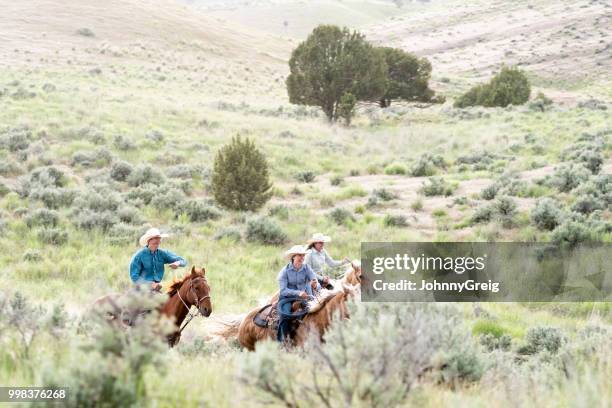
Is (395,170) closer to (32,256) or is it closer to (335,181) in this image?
(335,181)

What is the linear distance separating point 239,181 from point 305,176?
5690mm

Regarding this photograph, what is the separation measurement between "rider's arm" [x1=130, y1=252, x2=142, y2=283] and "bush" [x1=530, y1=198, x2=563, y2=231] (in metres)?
10.8

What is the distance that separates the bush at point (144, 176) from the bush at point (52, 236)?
5387 mm

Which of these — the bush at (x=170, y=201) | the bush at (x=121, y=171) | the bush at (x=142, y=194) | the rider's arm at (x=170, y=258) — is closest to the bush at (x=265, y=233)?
the bush at (x=170, y=201)

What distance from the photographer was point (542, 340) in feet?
30.4

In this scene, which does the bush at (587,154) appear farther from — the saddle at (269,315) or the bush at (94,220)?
the bush at (94,220)

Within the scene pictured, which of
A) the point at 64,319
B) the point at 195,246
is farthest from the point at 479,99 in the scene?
the point at 64,319

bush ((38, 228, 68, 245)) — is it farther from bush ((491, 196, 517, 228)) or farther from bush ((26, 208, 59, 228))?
bush ((491, 196, 517, 228))

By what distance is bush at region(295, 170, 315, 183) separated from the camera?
23180mm

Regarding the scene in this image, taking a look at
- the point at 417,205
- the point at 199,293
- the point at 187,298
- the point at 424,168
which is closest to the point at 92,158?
the point at 417,205

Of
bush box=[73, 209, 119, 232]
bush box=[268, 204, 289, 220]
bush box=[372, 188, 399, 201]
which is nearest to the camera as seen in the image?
bush box=[73, 209, 119, 232]

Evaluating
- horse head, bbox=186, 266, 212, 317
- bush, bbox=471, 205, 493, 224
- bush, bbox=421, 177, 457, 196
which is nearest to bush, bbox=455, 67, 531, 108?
bush, bbox=421, 177, 457, 196

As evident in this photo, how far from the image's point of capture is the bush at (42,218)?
603 inches

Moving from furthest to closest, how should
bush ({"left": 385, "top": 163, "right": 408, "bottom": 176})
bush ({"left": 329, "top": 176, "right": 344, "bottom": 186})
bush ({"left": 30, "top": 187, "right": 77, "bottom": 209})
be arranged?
1. bush ({"left": 385, "top": 163, "right": 408, "bottom": 176})
2. bush ({"left": 329, "top": 176, "right": 344, "bottom": 186})
3. bush ({"left": 30, "top": 187, "right": 77, "bottom": 209})
